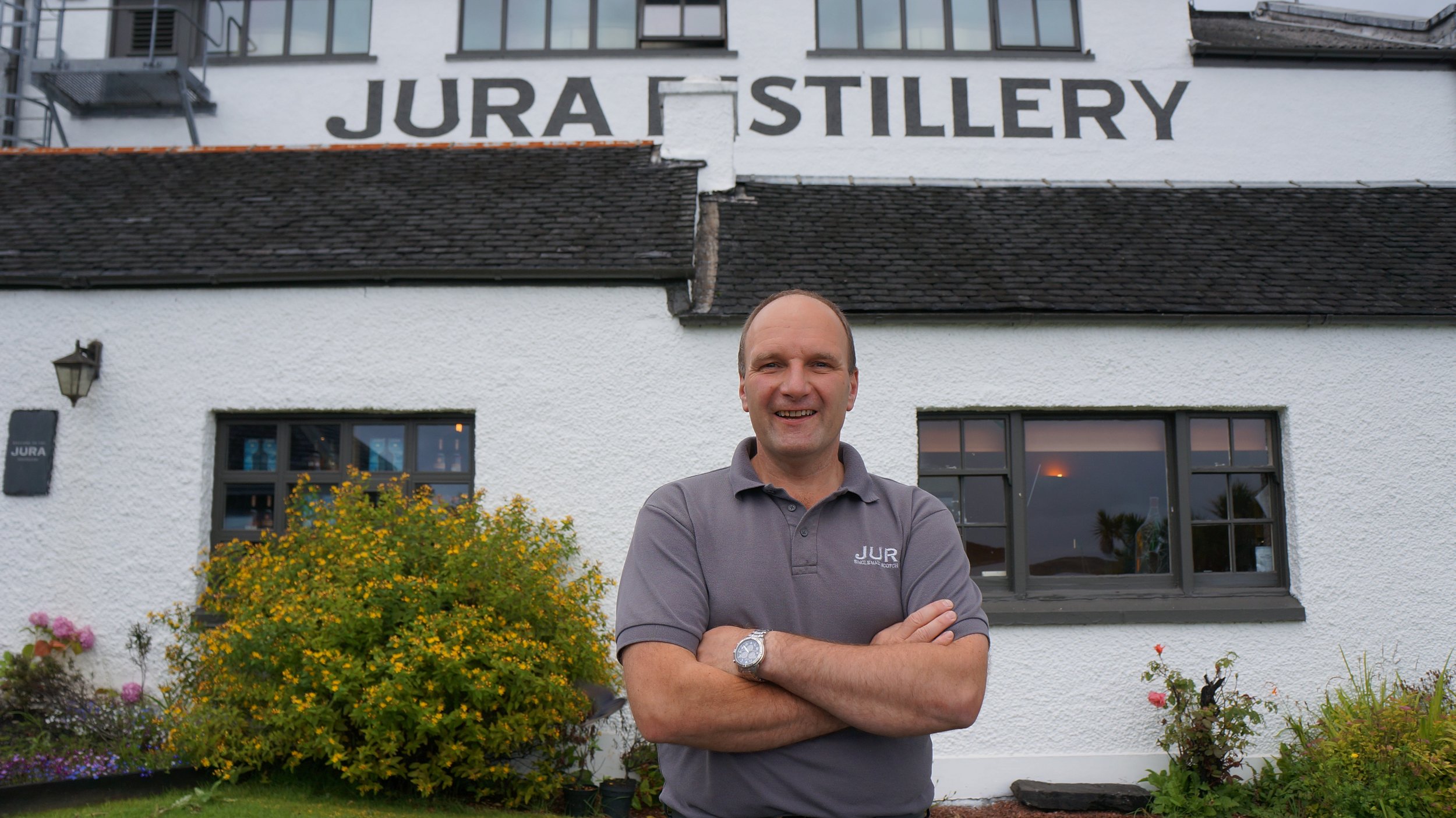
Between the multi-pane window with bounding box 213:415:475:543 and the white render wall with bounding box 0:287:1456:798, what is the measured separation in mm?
199

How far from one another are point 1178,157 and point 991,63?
2205 mm

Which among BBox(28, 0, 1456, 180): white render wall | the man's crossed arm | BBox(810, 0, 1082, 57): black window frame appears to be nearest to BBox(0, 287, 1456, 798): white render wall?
BBox(28, 0, 1456, 180): white render wall

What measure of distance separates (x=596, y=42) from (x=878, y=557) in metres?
9.70

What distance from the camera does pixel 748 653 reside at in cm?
211

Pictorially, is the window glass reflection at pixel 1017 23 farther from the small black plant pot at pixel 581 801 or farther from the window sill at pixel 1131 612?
the small black plant pot at pixel 581 801

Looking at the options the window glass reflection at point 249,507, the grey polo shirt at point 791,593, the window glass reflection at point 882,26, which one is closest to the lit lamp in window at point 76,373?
the window glass reflection at point 249,507

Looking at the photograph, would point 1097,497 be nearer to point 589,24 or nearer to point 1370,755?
point 1370,755

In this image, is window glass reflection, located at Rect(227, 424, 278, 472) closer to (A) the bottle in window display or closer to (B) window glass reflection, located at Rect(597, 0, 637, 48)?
(B) window glass reflection, located at Rect(597, 0, 637, 48)

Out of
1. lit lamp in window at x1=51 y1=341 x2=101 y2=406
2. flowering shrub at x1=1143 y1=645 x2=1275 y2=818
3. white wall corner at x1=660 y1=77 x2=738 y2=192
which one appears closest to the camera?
flowering shrub at x1=1143 y1=645 x2=1275 y2=818

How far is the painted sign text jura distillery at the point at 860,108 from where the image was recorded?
10141 millimetres

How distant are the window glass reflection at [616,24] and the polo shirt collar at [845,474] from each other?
922 cm

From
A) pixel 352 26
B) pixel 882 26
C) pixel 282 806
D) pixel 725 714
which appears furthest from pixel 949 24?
pixel 725 714

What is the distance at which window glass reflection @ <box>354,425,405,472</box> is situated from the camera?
24.1 ft

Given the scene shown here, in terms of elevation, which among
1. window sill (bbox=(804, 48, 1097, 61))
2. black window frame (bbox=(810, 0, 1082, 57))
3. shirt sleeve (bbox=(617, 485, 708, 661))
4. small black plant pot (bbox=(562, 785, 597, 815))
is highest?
black window frame (bbox=(810, 0, 1082, 57))
